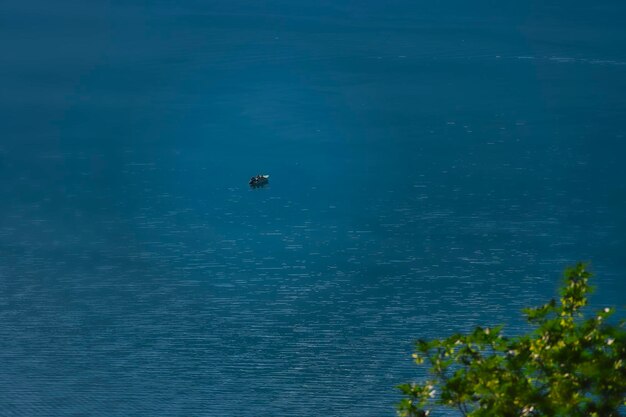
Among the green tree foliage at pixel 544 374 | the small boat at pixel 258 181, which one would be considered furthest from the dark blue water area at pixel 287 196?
the green tree foliage at pixel 544 374

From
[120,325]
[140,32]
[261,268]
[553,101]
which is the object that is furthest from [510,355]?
[140,32]

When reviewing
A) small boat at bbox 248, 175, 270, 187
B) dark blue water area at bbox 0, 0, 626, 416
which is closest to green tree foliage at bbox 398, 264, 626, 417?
dark blue water area at bbox 0, 0, 626, 416

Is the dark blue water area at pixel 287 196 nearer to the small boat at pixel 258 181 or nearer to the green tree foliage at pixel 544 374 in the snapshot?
the small boat at pixel 258 181

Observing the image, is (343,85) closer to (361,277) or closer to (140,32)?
(140,32)

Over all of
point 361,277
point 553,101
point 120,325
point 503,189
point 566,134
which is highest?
point 553,101

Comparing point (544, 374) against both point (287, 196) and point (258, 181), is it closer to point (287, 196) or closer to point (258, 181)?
point (287, 196)

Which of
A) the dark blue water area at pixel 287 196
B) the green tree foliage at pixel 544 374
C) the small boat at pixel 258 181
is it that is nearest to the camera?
the green tree foliage at pixel 544 374
